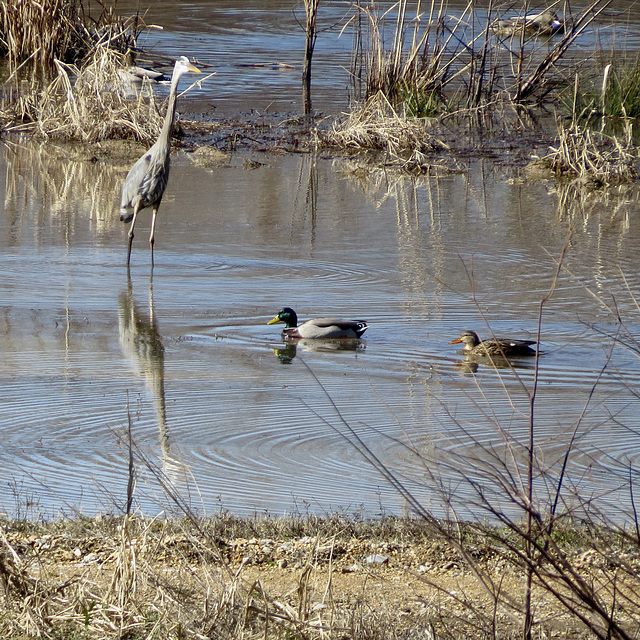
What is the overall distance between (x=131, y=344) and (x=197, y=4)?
26564 mm

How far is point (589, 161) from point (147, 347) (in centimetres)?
842

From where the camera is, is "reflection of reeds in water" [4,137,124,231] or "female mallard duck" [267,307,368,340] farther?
"reflection of reeds in water" [4,137,124,231]

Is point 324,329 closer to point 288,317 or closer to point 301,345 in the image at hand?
point 301,345

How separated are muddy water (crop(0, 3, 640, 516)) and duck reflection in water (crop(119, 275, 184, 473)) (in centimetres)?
3

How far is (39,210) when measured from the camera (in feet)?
42.7

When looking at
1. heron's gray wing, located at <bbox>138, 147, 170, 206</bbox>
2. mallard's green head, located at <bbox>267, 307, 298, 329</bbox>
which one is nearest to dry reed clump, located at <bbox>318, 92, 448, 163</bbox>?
heron's gray wing, located at <bbox>138, 147, 170, 206</bbox>

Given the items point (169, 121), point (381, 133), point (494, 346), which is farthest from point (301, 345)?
point (381, 133)

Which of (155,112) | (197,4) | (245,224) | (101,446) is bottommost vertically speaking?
(101,446)

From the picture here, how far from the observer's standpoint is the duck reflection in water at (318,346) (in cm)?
859

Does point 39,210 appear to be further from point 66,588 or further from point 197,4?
point 197,4

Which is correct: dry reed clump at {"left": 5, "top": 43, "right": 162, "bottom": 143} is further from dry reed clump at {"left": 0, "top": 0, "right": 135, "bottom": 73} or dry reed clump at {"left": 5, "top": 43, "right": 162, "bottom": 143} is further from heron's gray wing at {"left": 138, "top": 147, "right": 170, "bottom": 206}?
heron's gray wing at {"left": 138, "top": 147, "right": 170, "bottom": 206}

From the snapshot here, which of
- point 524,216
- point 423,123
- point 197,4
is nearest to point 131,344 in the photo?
point 524,216

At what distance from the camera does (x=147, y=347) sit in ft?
28.0

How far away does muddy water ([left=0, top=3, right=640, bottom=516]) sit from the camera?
5.80 m
